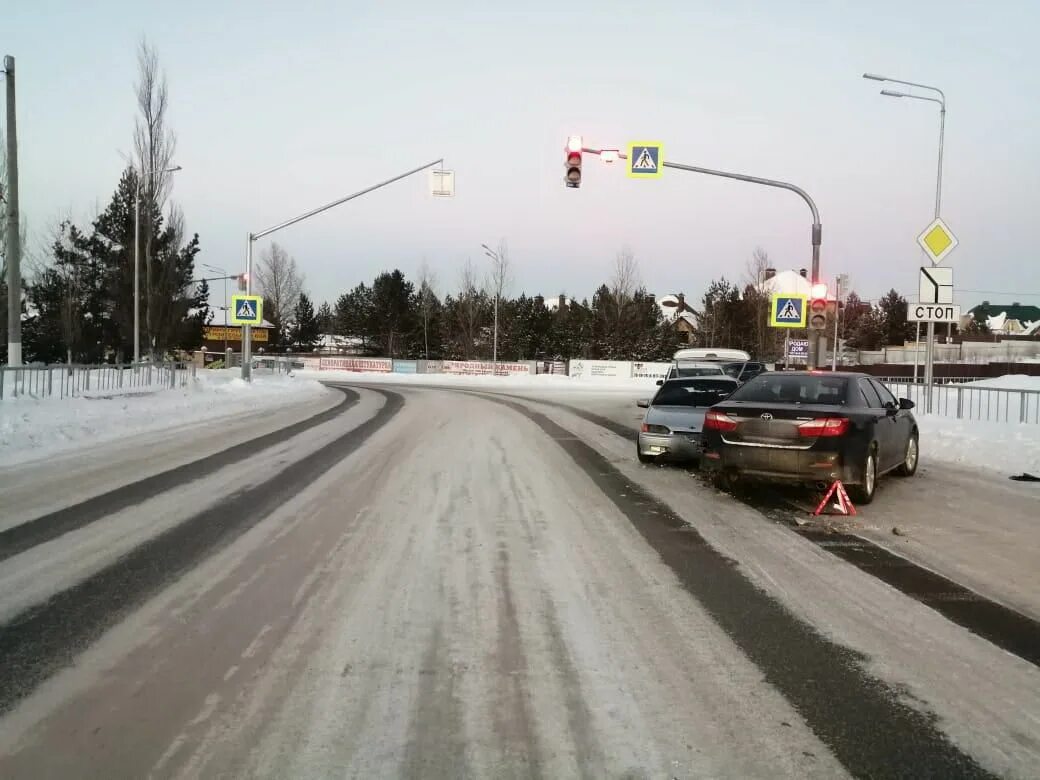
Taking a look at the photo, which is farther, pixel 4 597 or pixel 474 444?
pixel 474 444

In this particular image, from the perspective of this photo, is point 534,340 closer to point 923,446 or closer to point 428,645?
point 923,446

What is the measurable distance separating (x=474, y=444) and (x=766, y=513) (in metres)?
6.36

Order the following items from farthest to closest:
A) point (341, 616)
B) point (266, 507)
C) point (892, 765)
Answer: point (266, 507)
point (341, 616)
point (892, 765)

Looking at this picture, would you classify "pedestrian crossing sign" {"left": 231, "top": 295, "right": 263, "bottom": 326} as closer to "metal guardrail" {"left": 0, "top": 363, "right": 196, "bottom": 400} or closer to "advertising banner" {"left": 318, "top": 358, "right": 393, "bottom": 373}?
"metal guardrail" {"left": 0, "top": 363, "right": 196, "bottom": 400}

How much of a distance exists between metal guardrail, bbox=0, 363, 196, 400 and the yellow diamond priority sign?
18.5m

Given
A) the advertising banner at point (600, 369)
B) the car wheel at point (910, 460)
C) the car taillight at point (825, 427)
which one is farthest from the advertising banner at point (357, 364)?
the car taillight at point (825, 427)

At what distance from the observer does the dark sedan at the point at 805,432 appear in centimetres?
827

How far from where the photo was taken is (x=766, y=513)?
838cm

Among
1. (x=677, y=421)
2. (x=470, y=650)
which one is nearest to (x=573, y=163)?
(x=677, y=421)

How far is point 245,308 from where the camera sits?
92.7 feet

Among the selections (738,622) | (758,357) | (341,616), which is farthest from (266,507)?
(758,357)

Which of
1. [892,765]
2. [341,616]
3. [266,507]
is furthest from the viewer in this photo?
[266,507]

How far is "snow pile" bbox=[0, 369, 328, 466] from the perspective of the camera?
12.2 metres

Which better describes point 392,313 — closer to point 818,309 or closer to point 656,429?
point 818,309
